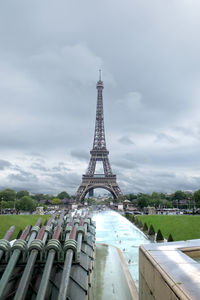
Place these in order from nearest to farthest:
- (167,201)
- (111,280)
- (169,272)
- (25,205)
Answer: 1. (169,272)
2. (111,280)
3. (25,205)
4. (167,201)

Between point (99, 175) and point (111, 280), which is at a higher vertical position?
point (99, 175)

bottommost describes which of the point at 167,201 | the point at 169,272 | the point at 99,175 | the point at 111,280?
the point at 111,280

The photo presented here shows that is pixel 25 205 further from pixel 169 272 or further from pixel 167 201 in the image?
pixel 169 272

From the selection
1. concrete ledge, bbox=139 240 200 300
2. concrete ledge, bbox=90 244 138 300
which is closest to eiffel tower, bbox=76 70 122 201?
concrete ledge, bbox=90 244 138 300

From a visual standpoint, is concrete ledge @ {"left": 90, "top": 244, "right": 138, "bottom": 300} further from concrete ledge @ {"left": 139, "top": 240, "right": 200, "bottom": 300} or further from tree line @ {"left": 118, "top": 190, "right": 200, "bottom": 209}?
tree line @ {"left": 118, "top": 190, "right": 200, "bottom": 209}

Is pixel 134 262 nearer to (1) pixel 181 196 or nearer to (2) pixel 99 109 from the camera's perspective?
(2) pixel 99 109

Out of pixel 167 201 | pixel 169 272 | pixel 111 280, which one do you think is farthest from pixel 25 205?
pixel 169 272

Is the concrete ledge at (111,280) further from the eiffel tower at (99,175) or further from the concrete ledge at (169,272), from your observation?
the eiffel tower at (99,175)

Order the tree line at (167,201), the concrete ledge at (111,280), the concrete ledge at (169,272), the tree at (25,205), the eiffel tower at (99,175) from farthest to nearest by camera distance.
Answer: the eiffel tower at (99,175) < the tree line at (167,201) < the tree at (25,205) < the concrete ledge at (111,280) < the concrete ledge at (169,272)

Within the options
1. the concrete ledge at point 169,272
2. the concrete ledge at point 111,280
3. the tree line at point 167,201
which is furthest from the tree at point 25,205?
the concrete ledge at point 169,272
